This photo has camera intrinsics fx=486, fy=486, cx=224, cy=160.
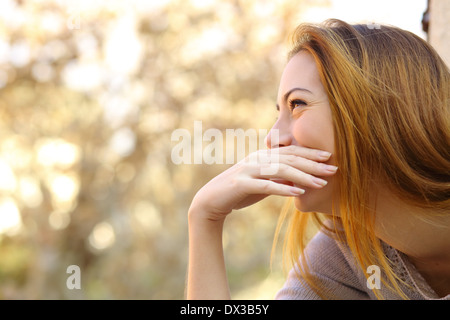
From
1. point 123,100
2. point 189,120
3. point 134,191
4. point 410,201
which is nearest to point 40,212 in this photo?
point 134,191

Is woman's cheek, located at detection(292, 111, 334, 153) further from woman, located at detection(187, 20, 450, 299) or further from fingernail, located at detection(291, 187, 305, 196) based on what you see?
fingernail, located at detection(291, 187, 305, 196)

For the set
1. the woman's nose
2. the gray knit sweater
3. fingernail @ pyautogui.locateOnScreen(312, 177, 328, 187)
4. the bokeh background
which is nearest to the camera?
fingernail @ pyautogui.locateOnScreen(312, 177, 328, 187)

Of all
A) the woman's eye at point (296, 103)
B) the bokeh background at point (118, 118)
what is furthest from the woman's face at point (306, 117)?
the bokeh background at point (118, 118)

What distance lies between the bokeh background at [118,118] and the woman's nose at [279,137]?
12.1ft

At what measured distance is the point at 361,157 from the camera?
1.25 metres

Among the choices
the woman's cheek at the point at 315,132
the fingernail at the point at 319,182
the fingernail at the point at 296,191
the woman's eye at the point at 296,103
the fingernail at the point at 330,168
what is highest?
the woman's eye at the point at 296,103

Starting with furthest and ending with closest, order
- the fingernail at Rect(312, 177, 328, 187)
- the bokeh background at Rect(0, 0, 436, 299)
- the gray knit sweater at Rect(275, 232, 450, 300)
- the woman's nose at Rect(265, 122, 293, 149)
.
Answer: the bokeh background at Rect(0, 0, 436, 299), the gray knit sweater at Rect(275, 232, 450, 300), the woman's nose at Rect(265, 122, 293, 149), the fingernail at Rect(312, 177, 328, 187)

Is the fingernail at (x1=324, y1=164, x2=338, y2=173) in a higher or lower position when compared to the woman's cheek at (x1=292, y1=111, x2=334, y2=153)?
lower

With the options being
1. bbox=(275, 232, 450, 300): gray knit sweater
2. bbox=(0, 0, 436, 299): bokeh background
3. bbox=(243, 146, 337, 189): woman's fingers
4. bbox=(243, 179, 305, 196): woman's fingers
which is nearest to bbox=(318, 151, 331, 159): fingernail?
bbox=(243, 146, 337, 189): woman's fingers

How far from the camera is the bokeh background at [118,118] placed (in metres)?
4.91

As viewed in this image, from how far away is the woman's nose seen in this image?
133 cm

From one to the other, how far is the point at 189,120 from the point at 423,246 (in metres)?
3.91

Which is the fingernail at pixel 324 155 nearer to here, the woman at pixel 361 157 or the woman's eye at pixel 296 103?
the woman at pixel 361 157

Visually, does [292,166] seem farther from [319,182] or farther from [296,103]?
[296,103]
